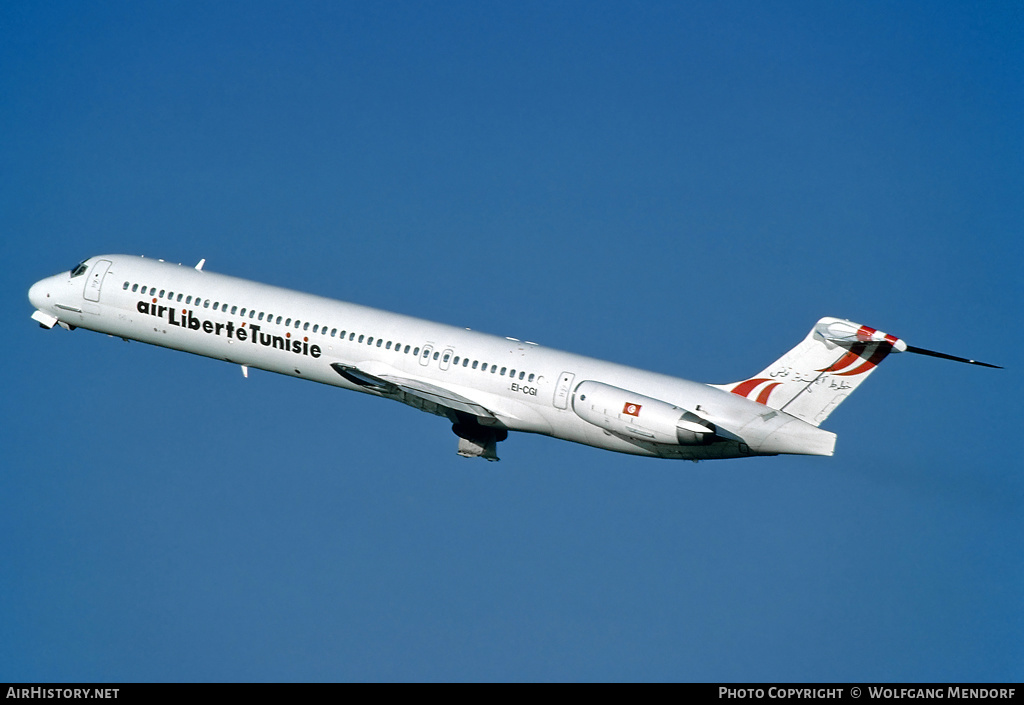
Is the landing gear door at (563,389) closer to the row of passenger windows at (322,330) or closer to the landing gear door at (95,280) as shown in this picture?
the row of passenger windows at (322,330)

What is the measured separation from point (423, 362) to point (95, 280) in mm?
14531

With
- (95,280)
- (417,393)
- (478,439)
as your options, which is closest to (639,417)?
(478,439)

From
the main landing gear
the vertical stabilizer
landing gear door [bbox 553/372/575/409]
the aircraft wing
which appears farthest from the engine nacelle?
the main landing gear

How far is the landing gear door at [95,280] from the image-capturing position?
63469 millimetres

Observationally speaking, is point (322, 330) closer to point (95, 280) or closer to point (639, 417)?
point (95, 280)

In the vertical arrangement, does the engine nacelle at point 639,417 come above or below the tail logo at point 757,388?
below

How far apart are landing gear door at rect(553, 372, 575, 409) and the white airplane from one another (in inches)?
1.9

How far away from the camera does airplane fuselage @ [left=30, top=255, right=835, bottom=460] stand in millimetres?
A: 55125

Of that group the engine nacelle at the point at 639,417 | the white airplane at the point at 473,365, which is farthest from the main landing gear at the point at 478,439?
the engine nacelle at the point at 639,417

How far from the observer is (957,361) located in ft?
164

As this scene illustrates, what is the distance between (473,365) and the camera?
5797 centimetres

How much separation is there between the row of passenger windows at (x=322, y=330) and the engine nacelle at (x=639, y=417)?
2.53m
